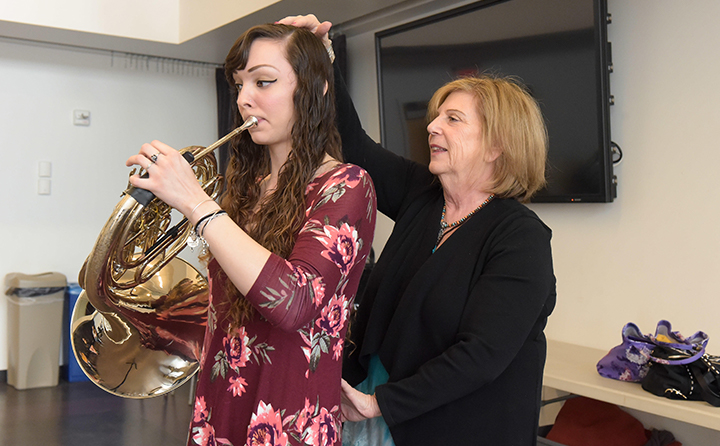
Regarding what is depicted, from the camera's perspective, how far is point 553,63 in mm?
2625

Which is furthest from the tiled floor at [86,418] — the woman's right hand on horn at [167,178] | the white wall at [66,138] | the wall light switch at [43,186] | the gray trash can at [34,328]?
the woman's right hand on horn at [167,178]

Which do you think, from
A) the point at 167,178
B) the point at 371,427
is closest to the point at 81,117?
the point at 371,427

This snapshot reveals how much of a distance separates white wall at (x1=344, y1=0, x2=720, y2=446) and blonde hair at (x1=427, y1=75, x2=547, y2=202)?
122cm

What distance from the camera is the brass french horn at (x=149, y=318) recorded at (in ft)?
4.13

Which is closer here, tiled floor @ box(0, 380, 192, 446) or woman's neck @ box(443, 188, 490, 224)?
woman's neck @ box(443, 188, 490, 224)

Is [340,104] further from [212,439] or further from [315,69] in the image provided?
[212,439]

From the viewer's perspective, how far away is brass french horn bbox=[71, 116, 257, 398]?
4.13ft

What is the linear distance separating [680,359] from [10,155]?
4.26 meters

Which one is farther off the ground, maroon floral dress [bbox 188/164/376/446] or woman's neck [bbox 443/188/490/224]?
woman's neck [bbox 443/188/490/224]

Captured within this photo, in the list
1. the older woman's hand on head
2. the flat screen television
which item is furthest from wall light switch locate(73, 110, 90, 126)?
the older woman's hand on head

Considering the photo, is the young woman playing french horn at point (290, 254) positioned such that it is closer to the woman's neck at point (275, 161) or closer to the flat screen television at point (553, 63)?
the woman's neck at point (275, 161)

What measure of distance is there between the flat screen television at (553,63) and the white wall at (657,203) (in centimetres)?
14

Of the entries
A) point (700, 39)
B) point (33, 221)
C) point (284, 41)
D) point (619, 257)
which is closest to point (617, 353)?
point (619, 257)

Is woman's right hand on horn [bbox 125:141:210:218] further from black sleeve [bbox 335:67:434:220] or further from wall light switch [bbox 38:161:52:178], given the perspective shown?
wall light switch [bbox 38:161:52:178]
